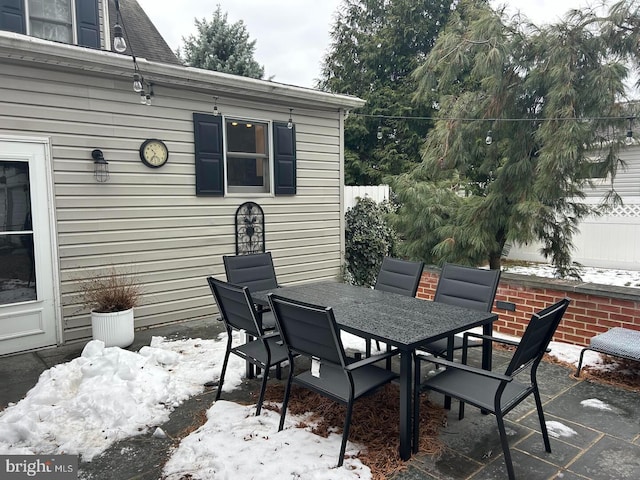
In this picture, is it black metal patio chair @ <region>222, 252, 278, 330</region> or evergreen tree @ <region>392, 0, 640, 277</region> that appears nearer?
black metal patio chair @ <region>222, 252, 278, 330</region>

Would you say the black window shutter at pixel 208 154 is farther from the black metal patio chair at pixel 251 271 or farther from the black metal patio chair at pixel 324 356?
the black metal patio chair at pixel 324 356

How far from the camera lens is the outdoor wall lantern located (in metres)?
4.68

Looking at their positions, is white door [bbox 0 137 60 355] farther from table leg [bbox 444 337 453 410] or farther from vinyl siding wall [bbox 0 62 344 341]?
table leg [bbox 444 337 453 410]

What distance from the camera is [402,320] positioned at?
292 centimetres

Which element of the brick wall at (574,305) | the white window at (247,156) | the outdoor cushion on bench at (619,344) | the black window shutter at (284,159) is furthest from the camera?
the black window shutter at (284,159)

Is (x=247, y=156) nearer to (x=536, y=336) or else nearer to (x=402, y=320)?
(x=402, y=320)

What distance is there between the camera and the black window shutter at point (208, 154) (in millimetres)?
5422

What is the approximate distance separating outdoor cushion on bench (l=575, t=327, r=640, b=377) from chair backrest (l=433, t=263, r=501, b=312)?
894mm

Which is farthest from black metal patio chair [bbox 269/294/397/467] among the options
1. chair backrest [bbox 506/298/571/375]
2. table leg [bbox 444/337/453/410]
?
chair backrest [bbox 506/298/571/375]

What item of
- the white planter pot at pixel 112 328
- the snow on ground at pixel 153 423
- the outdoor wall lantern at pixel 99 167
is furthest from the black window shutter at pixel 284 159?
the snow on ground at pixel 153 423

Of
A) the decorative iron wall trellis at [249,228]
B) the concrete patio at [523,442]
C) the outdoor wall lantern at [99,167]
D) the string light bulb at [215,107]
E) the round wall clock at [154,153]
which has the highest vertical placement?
the string light bulb at [215,107]

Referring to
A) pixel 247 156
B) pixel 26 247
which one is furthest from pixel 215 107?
pixel 26 247

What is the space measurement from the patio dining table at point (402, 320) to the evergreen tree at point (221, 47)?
410 inches

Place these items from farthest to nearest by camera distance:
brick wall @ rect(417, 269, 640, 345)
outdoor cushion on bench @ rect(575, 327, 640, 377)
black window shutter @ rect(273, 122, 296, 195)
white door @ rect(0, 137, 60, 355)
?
1. black window shutter @ rect(273, 122, 296, 195)
2. white door @ rect(0, 137, 60, 355)
3. brick wall @ rect(417, 269, 640, 345)
4. outdoor cushion on bench @ rect(575, 327, 640, 377)
